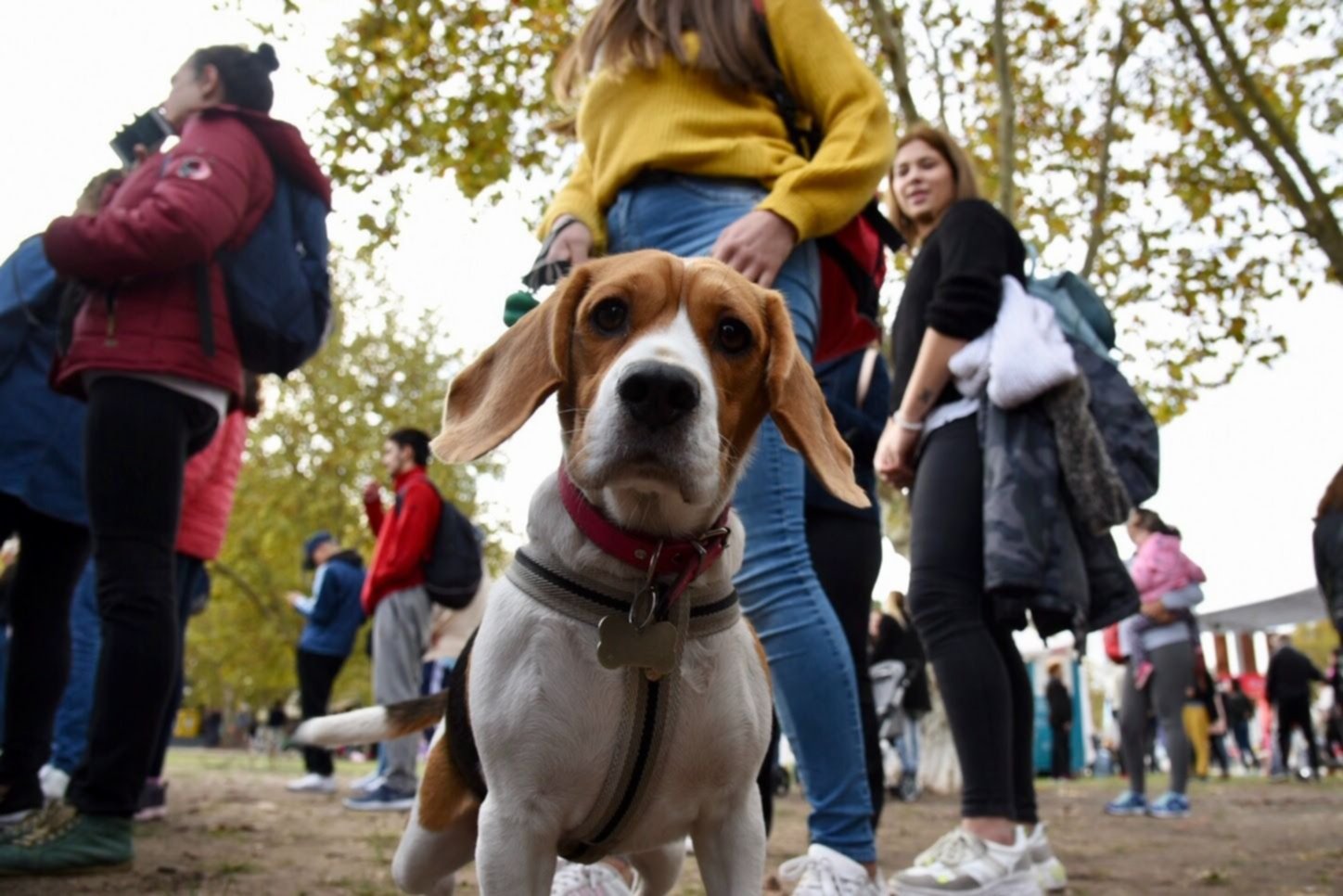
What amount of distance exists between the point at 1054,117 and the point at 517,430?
16.2 metres

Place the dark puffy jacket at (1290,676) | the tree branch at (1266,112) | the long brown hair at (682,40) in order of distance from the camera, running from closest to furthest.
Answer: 1. the long brown hair at (682,40)
2. the tree branch at (1266,112)
3. the dark puffy jacket at (1290,676)

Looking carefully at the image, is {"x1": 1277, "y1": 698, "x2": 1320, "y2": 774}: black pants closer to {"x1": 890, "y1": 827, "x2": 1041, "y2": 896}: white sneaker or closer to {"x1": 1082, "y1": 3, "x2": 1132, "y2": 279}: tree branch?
{"x1": 1082, "y1": 3, "x2": 1132, "y2": 279}: tree branch

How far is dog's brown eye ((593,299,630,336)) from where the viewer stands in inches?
88.2

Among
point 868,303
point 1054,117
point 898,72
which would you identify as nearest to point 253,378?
point 868,303

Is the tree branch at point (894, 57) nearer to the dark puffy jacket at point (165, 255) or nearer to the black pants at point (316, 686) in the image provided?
the black pants at point (316, 686)

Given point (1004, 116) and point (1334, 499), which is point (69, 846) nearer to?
point (1334, 499)

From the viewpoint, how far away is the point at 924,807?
9.88m

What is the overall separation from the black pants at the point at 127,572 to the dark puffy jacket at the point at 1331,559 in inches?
131


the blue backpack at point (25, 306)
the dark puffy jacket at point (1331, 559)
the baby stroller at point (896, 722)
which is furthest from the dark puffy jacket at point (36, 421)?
the baby stroller at point (896, 722)

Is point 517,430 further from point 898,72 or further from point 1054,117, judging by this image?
point 1054,117

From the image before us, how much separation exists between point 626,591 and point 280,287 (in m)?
2.25

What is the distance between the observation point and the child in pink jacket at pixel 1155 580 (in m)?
8.63

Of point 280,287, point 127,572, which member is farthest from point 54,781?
point 280,287

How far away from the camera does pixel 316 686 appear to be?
31.2ft
